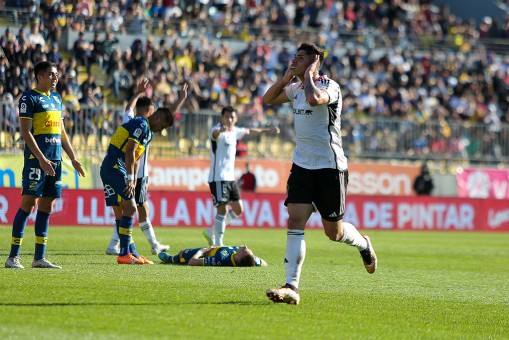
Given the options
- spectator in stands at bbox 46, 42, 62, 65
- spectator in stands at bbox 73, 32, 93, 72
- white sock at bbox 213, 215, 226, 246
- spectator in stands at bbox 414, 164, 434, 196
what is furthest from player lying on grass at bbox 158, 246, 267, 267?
spectator in stands at bbox 414, 164, 434, 196

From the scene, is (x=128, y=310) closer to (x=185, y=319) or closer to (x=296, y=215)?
(x=185, y=319)

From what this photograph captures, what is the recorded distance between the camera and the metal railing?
2609cm

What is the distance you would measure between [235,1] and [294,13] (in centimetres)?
293

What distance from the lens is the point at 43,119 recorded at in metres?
11.8

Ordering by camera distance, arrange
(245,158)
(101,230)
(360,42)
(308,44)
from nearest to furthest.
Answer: (308,44), (101,230), (245,158), (360,42)

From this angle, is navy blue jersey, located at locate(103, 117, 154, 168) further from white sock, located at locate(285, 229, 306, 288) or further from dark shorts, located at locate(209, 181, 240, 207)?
white sock, located at locate(285, 229, 306, 288)

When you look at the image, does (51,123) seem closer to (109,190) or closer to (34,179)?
(34,179)

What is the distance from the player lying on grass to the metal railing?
12.0m

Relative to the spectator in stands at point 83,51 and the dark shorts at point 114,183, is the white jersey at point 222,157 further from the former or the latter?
the spectator in stands at point 83,51

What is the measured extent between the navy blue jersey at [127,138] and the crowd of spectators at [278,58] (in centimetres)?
1174

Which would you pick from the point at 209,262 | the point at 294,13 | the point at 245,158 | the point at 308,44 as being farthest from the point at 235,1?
the point at 308,44

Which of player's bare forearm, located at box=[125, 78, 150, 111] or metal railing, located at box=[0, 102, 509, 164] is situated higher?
player's bare forearm, located at box=[125, 78, 150, 111]

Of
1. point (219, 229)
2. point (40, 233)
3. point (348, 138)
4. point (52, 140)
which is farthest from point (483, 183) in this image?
point (52, 140)

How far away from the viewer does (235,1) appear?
35000 millimetres
